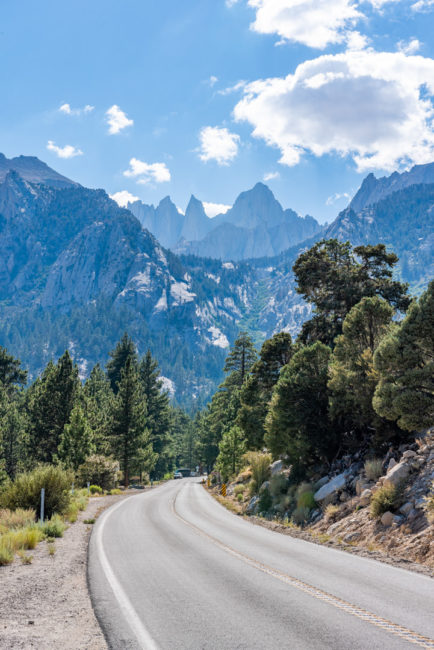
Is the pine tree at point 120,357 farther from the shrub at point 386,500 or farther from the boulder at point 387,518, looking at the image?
the boulder at point 387,518

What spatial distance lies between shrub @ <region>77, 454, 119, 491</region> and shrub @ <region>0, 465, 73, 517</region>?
22.7 meters

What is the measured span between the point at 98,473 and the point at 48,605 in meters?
37.7

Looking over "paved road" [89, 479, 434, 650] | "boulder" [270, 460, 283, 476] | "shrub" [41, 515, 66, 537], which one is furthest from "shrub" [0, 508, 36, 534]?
"boulder" [270, 460, 283, 476]

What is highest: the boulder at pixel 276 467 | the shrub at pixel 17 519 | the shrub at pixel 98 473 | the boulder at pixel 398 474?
the boulder at pixel 398 474

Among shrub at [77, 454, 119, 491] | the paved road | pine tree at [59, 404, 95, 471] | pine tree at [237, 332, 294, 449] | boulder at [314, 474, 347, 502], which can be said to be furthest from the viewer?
pine tree at [59, 404, 95, 471]

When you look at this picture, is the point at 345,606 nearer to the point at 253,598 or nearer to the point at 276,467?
the point at 253,598

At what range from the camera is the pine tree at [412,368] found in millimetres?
15750

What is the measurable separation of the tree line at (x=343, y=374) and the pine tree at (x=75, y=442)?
14495mm

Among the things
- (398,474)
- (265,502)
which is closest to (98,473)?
(265,502)

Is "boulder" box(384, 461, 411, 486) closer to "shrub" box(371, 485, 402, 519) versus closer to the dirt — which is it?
"shrub" box(371, 485, 402, 519)

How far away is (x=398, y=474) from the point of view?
1587 centimetres

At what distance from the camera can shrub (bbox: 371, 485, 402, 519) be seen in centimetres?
1493

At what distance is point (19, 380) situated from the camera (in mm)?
74562

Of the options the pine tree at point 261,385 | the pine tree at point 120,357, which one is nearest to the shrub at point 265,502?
the pine tree at point 261,385
